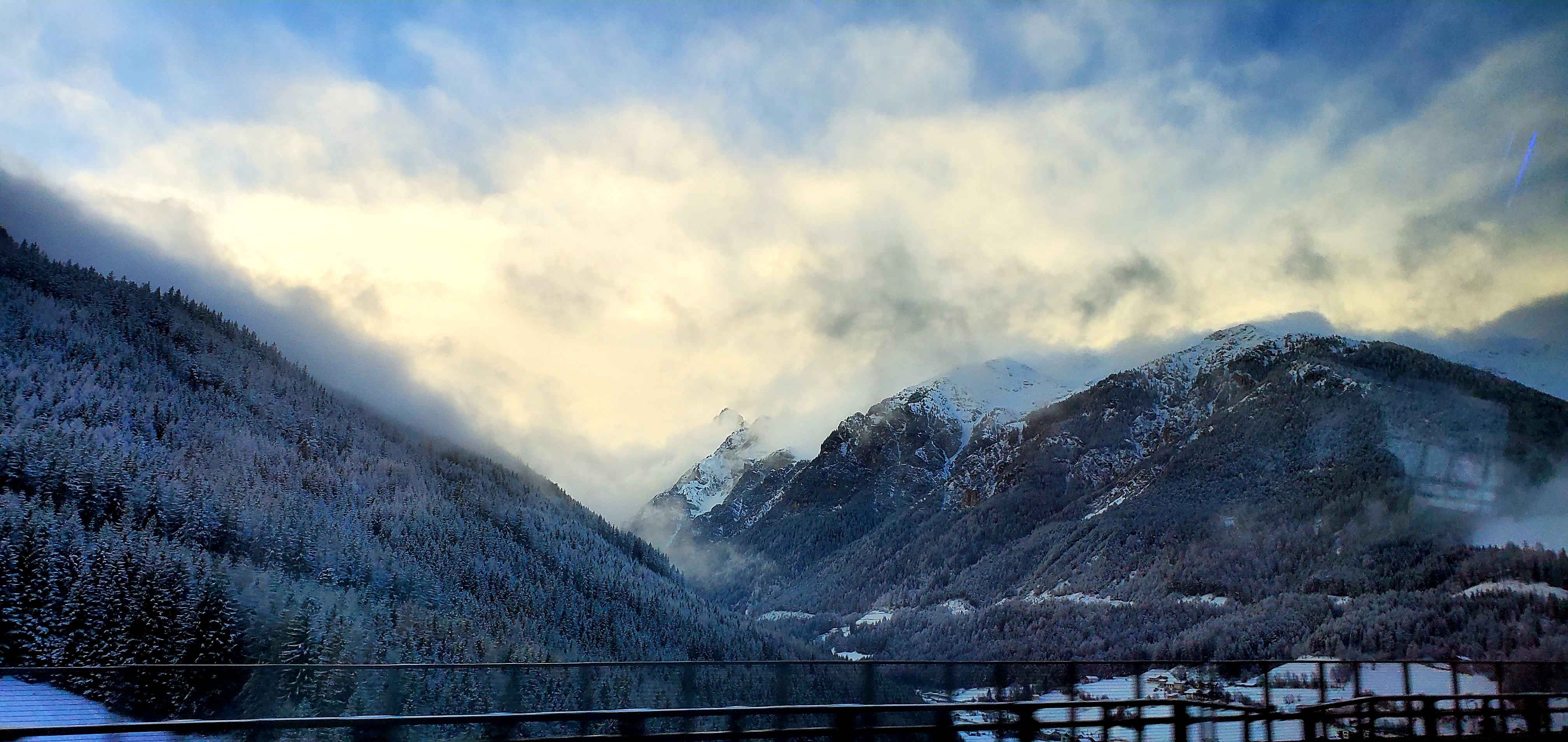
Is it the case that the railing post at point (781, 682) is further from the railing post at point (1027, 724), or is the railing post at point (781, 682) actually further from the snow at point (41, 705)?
the snow at point (41, 705)

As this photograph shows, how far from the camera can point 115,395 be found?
124 meters

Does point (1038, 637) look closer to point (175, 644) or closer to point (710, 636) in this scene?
point (710, 636)

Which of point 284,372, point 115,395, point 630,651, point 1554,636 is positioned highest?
point 284,372

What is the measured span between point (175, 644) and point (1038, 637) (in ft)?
544

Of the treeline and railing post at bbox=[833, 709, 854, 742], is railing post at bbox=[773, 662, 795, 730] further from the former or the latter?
the treeline

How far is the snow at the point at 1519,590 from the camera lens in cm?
15425

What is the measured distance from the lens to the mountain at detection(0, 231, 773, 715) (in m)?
61.8

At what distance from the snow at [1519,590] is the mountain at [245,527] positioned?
121 metres

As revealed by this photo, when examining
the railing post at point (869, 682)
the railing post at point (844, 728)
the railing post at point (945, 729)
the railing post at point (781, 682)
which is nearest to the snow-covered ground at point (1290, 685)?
the railing post at point (869, 682)

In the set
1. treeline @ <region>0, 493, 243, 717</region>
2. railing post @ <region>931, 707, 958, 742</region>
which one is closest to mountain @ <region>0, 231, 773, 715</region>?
treeline @ <region>0, 493, 243, 717</region>

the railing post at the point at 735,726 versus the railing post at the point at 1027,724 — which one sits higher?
the railing post at the point at 1027,724

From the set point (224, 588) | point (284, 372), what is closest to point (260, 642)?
point (224, 588)

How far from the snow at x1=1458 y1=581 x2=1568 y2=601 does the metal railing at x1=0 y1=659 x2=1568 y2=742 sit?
520 feet

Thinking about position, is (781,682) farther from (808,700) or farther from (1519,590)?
(1519,590)
